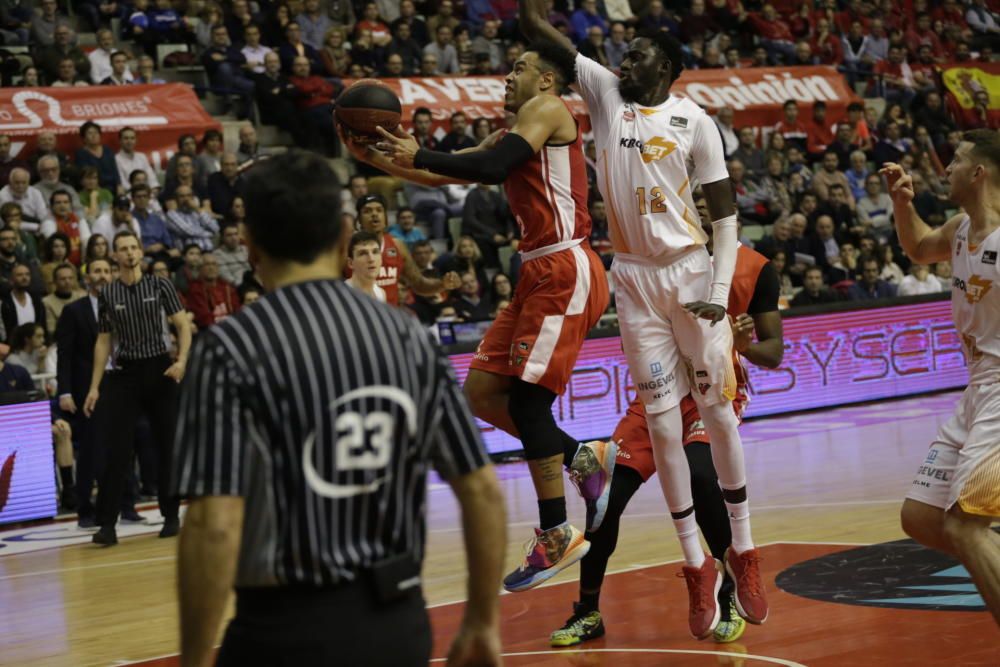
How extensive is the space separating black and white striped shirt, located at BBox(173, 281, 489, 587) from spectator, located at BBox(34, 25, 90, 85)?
12.7 m

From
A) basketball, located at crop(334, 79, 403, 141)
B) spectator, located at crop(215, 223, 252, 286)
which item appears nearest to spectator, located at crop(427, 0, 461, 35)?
spectator, located at crop(215, 223, 252, 286)

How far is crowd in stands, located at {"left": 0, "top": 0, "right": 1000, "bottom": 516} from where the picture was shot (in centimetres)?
1276

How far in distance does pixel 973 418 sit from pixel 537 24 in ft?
8.15

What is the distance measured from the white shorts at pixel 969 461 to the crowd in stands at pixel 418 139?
766cm

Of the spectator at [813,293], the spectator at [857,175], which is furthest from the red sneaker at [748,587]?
the spectator at [857,175]

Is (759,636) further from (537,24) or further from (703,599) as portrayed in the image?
(537,24)

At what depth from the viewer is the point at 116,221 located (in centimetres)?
1282

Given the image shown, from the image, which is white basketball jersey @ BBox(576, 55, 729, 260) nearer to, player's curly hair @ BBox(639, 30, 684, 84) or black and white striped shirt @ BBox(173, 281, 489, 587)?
player's curly hair @ BBox(639, 30, 684, 84)

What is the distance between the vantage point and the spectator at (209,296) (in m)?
12.3

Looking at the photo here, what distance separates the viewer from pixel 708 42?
20656 millimetres

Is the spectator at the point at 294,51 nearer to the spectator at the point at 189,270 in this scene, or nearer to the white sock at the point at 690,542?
the spectator at the point at 189,270

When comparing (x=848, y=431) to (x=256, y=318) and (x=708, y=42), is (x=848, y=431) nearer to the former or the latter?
(x=708, y=42)

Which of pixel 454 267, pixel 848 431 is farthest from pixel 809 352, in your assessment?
pixel 454 267

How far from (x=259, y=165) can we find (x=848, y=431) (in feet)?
35.2
